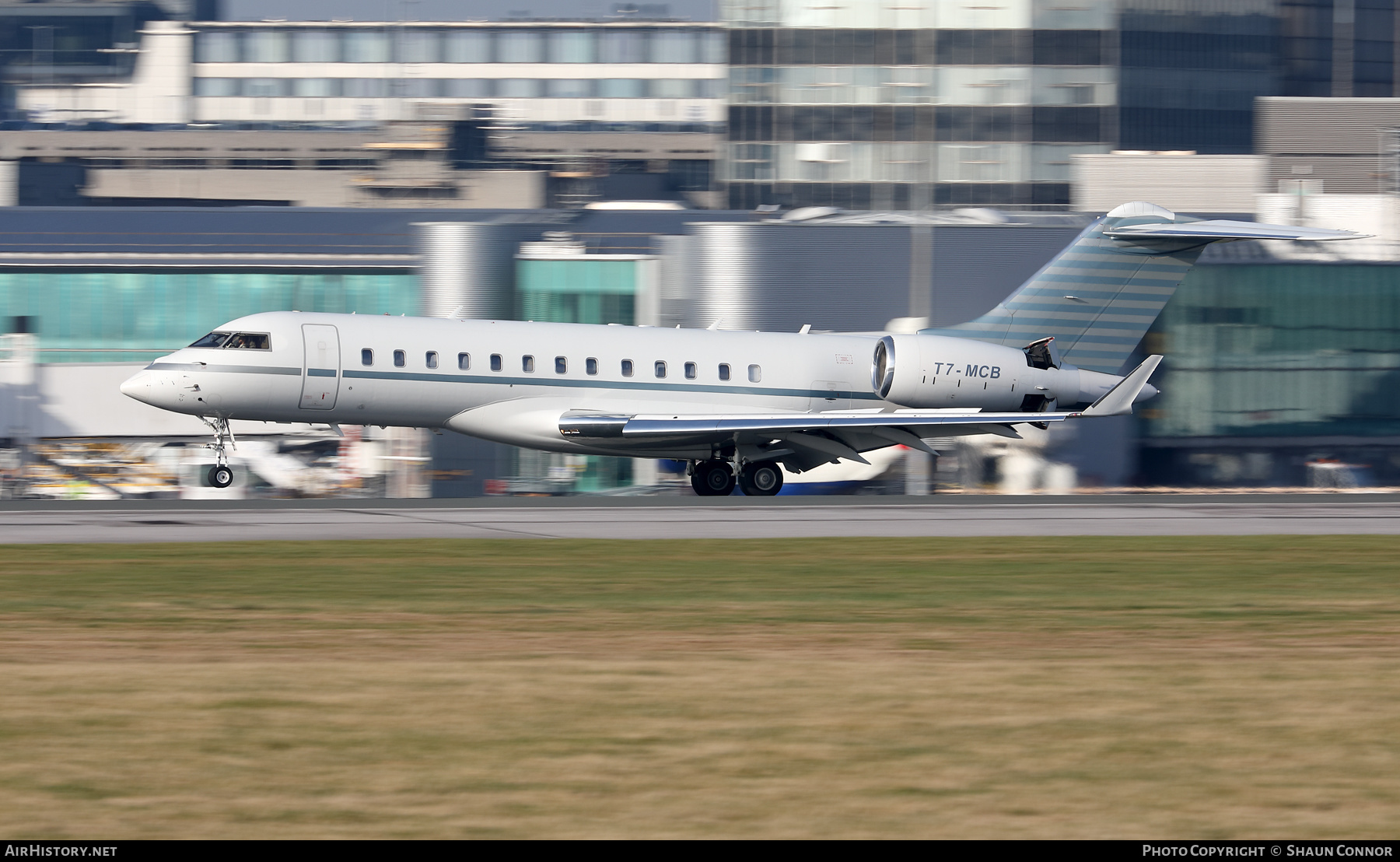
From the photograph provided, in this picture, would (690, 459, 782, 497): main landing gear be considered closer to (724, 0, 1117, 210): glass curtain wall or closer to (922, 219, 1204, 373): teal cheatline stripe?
(922, 219, 1204, 373): teal cheatline stripe

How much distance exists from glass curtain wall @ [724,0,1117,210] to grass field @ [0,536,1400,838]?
76.9 meters

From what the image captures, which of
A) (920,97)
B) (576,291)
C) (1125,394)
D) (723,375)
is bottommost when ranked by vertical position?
(1125,394)

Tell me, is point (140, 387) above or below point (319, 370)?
below

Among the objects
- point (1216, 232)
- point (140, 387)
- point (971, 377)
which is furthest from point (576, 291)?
point (1216, 232)

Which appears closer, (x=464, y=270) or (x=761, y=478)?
(x=761, y=478)

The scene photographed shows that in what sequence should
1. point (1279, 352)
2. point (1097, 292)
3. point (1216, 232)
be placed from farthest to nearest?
point (1279, 352) → point (1097, 292) → point (1216, 232)

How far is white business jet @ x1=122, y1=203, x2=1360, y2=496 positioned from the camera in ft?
104

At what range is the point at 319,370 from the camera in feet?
104

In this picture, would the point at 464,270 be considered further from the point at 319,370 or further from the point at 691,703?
the point at 691,703

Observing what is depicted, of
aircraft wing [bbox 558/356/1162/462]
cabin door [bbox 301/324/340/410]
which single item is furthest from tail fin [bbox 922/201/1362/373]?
cabin door [bbox 301/324/340/410]

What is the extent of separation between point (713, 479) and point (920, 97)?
210 feet

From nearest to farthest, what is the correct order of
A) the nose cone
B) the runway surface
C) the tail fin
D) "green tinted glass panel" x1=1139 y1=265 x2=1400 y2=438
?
the runway surface, the nose cone, the tail fin, "green tinted glass panel" x1=1139 y1=265 x2=1400 y2=438

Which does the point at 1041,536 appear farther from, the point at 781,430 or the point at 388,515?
the point at 388,515

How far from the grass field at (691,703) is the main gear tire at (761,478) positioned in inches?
552
